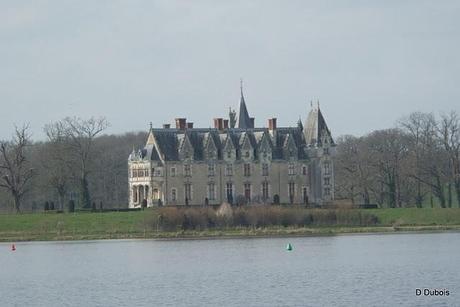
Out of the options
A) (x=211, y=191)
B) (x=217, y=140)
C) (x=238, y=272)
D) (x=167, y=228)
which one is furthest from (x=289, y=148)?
(x=238, y=272)

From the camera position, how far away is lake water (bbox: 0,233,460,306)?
42406 mm

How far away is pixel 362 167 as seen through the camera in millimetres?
101562

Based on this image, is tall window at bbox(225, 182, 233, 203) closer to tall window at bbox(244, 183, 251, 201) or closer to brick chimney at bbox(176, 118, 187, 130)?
tall window at bbox(244, 183, 251, 201)

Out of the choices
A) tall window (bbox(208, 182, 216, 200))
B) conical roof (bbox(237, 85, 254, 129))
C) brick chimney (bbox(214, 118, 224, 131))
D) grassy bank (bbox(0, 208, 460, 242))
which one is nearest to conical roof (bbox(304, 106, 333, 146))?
conical roof (bbox(237, 85, 254, 129))

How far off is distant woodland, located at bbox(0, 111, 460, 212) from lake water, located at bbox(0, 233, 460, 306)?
79.1 ft

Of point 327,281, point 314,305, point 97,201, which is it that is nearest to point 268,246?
point 327,281

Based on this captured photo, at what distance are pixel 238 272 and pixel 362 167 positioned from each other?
51.3 metres

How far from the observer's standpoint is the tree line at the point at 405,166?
316 ft

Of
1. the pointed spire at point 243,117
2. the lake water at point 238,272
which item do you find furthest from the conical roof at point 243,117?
the lake water at point 238,272

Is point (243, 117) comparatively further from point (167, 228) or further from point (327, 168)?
point (167, 228)

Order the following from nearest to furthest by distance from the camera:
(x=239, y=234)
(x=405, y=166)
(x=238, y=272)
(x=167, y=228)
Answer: (x=238, y=272) → (x=239, y=234) → (x=167, y=228) → (x=405, y=166)

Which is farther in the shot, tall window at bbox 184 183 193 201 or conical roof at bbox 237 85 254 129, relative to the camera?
conical roof at bbox 237 85 254 129

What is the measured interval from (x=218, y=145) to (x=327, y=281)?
175ft

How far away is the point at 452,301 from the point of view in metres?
39.2
